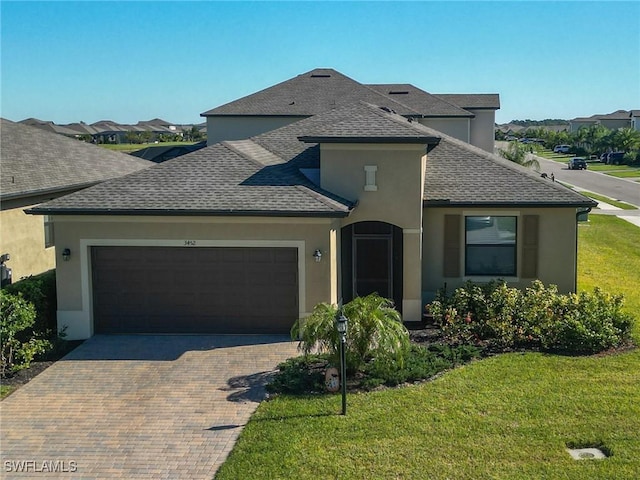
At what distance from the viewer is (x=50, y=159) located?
20578 mm

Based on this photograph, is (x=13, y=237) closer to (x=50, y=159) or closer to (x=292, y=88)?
(x=50, y=159)

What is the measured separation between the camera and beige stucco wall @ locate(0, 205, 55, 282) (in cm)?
1645

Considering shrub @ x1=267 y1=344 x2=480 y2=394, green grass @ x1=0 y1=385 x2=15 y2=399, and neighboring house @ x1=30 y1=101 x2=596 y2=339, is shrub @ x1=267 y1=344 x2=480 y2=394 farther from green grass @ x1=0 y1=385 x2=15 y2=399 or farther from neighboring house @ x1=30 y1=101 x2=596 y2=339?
green grass @ x1=0 y1=385 x2=15 y2=399

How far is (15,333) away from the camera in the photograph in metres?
12.7

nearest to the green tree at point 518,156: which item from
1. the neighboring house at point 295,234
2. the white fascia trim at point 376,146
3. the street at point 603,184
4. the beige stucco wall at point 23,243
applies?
the street at point 603,184

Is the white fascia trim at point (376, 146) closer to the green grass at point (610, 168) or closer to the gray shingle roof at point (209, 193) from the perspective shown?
the gray shingle roof at point (209, 193)

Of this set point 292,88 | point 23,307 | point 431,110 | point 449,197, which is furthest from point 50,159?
point 431,110

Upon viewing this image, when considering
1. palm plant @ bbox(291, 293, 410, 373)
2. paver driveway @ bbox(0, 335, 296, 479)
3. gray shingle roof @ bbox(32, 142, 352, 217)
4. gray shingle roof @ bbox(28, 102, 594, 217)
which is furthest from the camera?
gray shingle roof @ bbox(28, 102, 594, 217)

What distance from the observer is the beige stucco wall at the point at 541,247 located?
53.1 feet

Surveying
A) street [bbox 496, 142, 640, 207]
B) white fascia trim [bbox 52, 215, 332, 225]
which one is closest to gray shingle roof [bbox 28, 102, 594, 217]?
white fascia trim [bbox 52, 215, 332, 225]

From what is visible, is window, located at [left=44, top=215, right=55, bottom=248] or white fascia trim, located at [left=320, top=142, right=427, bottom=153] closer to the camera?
white fascia trim, located at [left=320, top=142, right=427, bottom=153]

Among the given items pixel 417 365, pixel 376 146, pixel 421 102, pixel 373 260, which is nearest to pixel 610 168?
pixel 421 102

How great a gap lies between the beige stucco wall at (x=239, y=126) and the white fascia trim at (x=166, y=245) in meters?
16.2

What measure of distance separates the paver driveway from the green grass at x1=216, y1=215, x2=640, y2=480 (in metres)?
0.73
